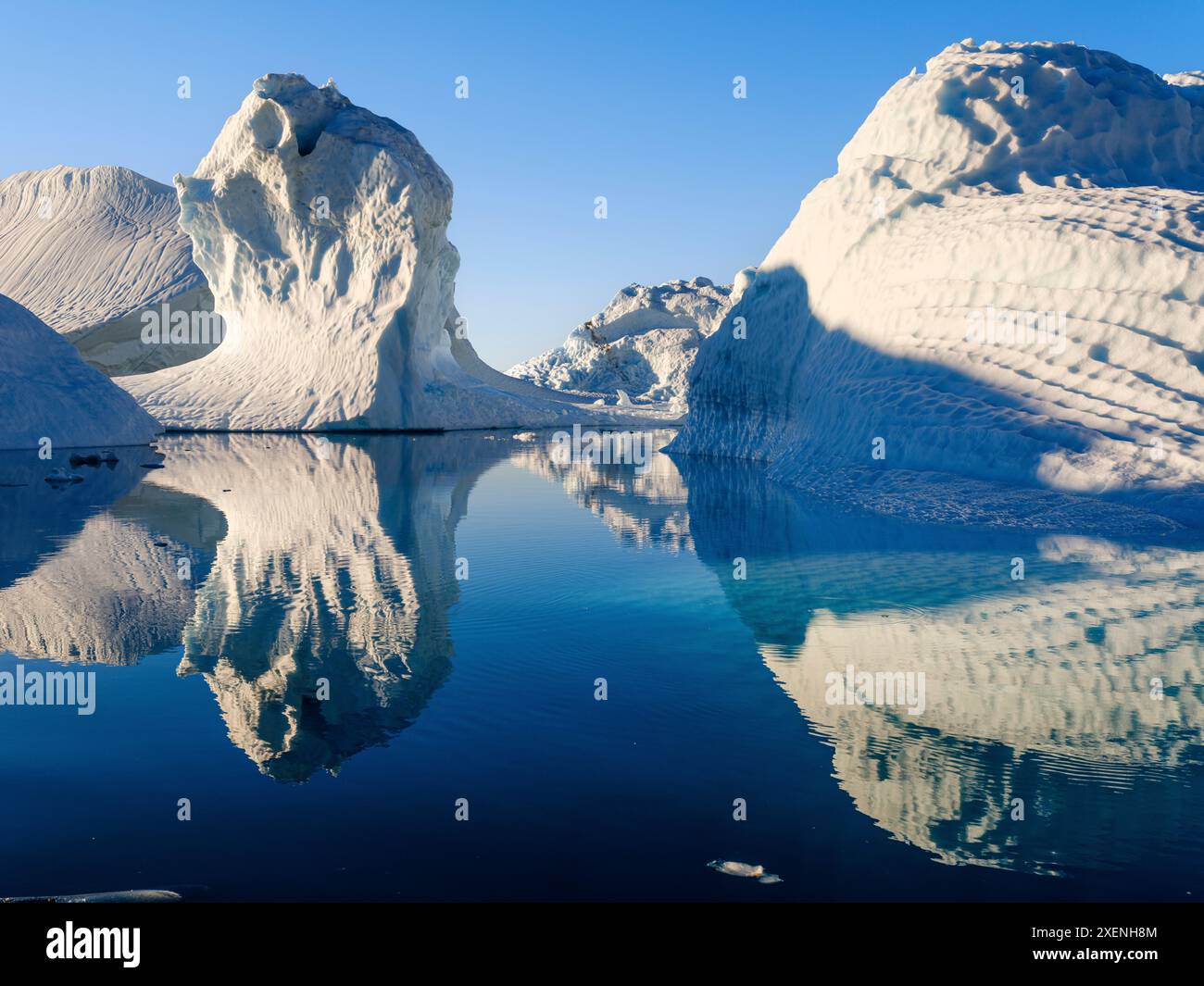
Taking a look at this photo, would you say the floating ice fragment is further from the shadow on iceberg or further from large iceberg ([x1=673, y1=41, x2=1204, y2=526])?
large iceberg ([x1=673, y1=41, x2=1204, y2=526])

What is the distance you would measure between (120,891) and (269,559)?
632cm

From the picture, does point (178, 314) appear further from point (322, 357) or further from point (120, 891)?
point (120, 891)

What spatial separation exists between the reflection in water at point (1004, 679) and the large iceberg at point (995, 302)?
2.92 metres

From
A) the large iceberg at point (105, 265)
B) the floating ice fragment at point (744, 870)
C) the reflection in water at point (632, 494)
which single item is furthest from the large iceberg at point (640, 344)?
the floating ice fragment at point (744, 870)

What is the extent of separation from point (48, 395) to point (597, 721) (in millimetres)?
24521

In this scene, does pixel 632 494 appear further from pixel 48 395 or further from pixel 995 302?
pixel 48 395

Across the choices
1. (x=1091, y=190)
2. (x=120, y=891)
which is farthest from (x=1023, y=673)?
(x=1091, y=190)

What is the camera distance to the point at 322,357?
34906mm

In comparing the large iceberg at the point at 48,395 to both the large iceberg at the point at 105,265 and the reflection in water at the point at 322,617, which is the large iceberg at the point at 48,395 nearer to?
the reflection in water at the point at 322,617

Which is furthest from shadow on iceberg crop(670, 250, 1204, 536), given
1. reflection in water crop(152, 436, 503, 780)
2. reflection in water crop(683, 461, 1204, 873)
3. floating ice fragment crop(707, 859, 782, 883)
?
floating ice fragment crop(707, 859, 782, 883)

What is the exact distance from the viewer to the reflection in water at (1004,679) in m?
3.47

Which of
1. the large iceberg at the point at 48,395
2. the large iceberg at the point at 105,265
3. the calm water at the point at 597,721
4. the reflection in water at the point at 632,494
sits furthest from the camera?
the large iceberg at the point at 105,265

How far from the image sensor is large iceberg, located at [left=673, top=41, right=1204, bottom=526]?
12.9m

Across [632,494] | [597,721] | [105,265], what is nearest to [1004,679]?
[597,721]
